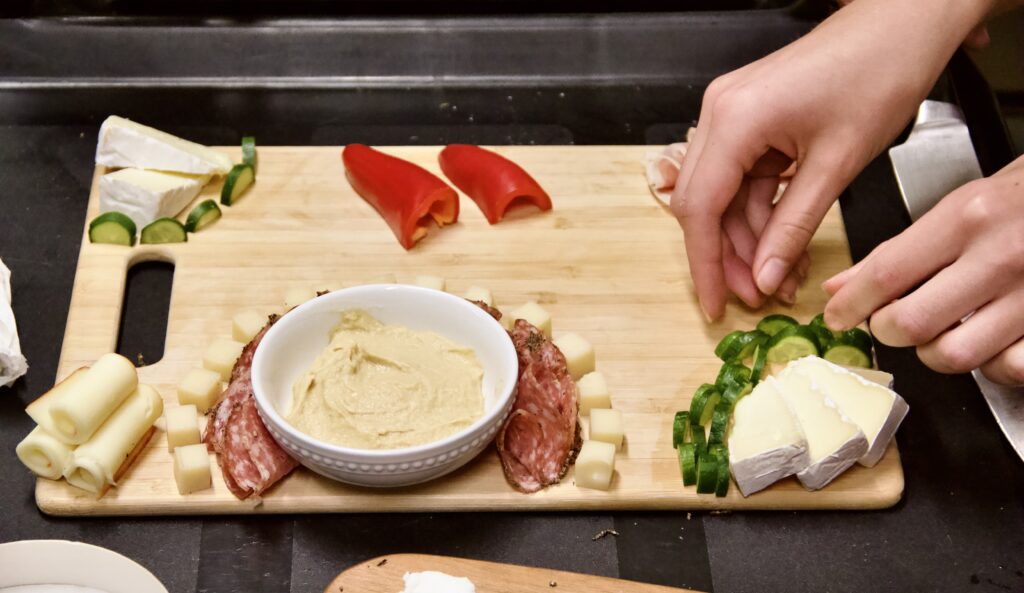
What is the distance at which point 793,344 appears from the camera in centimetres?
248

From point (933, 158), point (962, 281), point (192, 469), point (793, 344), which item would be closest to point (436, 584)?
point (192, 469)

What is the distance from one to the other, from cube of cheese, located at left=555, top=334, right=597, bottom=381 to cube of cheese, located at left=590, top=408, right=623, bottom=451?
15 centimetres

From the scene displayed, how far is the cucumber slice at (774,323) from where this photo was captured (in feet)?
8.36

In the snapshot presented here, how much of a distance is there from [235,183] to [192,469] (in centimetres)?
86

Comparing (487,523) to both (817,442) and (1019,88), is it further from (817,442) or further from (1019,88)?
(1019,88)

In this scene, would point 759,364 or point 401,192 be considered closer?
point 759,364

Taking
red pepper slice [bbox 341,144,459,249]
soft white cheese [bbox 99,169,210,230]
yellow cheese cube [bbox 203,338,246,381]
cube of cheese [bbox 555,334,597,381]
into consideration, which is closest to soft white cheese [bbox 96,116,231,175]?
soft white cheese [bbox 99,169,210,230]

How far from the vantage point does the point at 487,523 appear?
225cm

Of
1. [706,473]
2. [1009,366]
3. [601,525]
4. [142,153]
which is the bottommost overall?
[601,525]

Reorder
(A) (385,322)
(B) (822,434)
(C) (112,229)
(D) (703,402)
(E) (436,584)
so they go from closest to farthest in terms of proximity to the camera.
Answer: (E) (436,584)
(B) (822,434)
(D) (703,402)
(A) (385,322)
(C) (112,229)

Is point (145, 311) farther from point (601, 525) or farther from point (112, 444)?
point (601, 525)

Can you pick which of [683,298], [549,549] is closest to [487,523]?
[549,549]

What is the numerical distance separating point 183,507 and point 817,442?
4.21ft

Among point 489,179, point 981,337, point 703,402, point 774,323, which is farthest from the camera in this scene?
point 489,179
